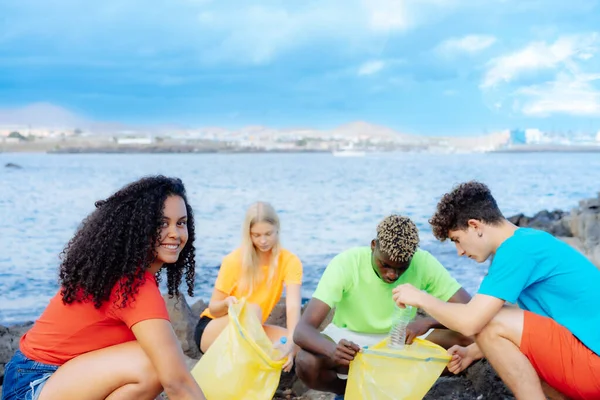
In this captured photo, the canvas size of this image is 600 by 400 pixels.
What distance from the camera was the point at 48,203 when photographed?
28.2 m

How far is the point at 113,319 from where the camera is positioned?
2777mm

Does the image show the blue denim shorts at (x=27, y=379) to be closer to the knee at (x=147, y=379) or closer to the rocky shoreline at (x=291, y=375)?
the knee at (x=147, y=379)

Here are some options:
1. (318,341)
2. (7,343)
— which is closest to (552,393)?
(318,341)

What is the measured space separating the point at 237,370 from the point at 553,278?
162 cm

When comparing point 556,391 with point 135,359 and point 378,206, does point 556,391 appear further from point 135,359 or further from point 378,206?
point 378,206

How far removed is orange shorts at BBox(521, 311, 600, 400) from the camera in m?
3.09

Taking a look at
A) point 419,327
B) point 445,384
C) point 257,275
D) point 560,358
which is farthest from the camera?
point 257,275

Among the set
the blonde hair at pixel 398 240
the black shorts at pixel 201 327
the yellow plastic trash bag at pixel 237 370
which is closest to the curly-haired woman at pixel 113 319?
the yellow plastic trash bag at pixel 237 370

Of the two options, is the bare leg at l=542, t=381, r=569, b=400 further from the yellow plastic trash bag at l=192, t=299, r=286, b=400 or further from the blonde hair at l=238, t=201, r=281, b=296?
the blonde hair at l=238, t=201, r=281, b=296

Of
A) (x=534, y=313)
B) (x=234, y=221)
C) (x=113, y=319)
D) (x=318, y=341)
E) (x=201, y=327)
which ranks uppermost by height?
(x=113, y=319)

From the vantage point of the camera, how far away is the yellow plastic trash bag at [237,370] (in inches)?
141

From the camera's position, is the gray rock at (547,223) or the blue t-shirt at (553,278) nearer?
the blue t-shirt at (553,278)

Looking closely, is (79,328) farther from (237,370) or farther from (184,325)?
(184,325)

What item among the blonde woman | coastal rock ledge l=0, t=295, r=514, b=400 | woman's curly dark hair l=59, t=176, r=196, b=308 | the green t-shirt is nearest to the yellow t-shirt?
the blonde woman
